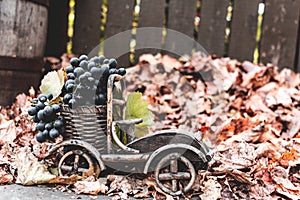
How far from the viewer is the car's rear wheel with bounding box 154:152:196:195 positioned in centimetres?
151

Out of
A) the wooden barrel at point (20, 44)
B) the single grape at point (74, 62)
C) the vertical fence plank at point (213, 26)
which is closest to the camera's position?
the single grape at point (74, 62)

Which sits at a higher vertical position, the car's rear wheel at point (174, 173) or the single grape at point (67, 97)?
the single grape at point (67, 97)

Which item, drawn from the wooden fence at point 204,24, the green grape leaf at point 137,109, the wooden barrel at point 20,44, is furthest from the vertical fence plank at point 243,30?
the green grape leaf at point 137,109

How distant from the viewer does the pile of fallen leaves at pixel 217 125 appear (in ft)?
5.22

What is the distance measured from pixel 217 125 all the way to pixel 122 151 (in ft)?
3.84

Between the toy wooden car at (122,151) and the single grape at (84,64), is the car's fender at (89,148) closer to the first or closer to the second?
the toy wooden car at (122,151)

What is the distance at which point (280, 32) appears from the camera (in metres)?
3.32

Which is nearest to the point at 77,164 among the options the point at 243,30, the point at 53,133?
the point at 53,133

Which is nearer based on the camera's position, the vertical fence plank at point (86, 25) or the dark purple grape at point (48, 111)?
the dark purple grape at point (48, 111)

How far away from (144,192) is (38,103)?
49 cm

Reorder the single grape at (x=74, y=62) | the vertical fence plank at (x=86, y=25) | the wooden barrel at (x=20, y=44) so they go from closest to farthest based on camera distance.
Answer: the single grape at (x=74, y=62), the wooden barrel at (x=20, y=44), the vertical fence plank at (x=86, y=25)

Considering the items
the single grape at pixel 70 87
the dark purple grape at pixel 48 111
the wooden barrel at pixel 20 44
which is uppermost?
the wooden barrel at pixel 20 44

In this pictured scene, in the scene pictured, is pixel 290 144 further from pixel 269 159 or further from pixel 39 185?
pixel 39 185

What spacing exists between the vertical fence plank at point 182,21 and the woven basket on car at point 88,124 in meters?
1.82
